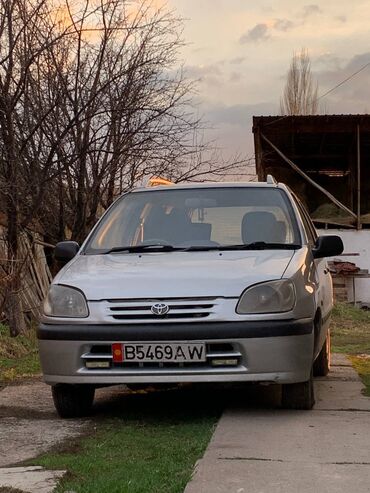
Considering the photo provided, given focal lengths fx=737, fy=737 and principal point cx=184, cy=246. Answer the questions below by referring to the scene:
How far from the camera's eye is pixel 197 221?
6074 mm

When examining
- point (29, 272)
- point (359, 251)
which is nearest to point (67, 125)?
point (29, 272)

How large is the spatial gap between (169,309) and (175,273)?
307mm

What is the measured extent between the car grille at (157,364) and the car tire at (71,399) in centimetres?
37

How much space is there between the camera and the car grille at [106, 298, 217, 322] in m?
4.73

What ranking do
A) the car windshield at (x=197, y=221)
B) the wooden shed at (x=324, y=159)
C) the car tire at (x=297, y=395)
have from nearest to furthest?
the car tire at (x=297, y=395) < the car windshield at (x=197, y=221) < the wooden shed at (x=324, y=159)

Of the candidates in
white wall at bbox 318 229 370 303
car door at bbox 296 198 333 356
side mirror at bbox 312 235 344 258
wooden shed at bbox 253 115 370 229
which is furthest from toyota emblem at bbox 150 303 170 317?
white wall at bbox 318 229 370 303

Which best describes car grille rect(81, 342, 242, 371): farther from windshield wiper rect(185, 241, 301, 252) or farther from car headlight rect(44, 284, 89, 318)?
windshield wiper rect(185, 241, 301, 252)

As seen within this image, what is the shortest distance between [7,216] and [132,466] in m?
5.48

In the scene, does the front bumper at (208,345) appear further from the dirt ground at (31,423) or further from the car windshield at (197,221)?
the car windshield at (197,221)

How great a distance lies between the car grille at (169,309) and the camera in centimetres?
473

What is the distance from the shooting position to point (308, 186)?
22.9 metres

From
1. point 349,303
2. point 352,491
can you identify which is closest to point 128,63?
point 352,491

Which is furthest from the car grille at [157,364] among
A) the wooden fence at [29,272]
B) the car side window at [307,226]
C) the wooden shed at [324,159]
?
the wooden shed at [324,159]

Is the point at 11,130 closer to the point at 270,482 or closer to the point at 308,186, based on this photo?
the point at 270,482
